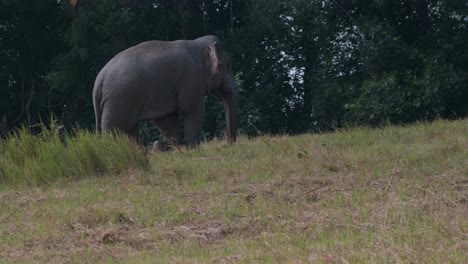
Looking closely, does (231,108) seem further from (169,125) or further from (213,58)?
(169,125)

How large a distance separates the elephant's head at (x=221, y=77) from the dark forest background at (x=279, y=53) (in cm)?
540

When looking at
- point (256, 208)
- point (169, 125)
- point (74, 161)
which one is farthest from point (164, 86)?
point (256, 208)

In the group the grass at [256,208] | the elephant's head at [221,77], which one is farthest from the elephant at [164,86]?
the grass at [256,208]

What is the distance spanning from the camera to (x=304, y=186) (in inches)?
340

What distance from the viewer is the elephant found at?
14383mm

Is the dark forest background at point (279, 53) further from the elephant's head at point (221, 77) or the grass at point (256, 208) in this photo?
the grass at point (256, 208)

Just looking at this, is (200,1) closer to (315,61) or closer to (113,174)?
(315,61)

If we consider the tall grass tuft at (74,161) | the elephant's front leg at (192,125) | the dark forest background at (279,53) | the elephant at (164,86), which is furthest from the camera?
the dark forest background at (279,53)

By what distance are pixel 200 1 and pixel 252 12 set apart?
255 centimetres

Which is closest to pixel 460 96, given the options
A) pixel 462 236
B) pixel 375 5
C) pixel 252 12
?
pixel 375 5

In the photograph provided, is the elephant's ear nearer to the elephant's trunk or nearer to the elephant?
the elephant

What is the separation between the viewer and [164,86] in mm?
14906

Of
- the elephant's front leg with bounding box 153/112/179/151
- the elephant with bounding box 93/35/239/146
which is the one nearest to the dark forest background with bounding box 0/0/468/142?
the elephant with bounding box 93/35/239/146

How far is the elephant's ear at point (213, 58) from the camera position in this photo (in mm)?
15602
